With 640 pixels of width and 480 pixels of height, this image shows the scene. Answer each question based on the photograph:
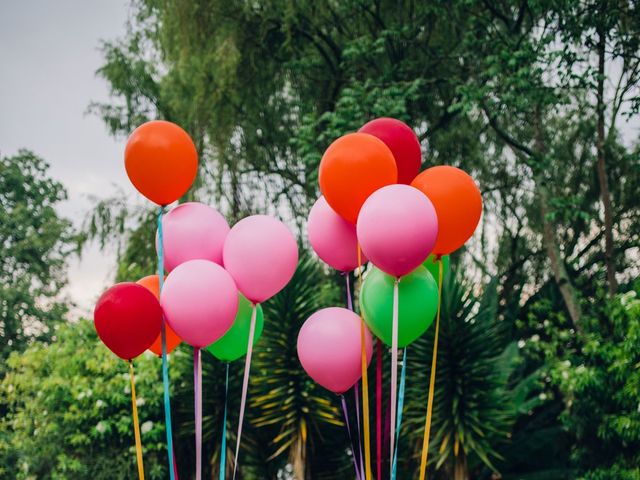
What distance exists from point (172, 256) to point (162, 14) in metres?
7.24

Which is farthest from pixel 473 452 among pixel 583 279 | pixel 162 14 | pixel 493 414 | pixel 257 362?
pixel 162 14

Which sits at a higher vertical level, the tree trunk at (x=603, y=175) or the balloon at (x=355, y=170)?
the tree trunk at (x=603, y=175)

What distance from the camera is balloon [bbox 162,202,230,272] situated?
3.69 meters

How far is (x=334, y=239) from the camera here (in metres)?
3.81

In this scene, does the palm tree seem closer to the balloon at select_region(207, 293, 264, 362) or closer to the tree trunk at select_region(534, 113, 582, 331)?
the tree trunk at select_region(534, 113, 582, 331)

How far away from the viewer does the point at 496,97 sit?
349 inches

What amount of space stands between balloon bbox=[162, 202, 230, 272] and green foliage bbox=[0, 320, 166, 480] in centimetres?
445

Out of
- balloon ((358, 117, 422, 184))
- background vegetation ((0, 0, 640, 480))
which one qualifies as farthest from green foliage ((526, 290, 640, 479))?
balloon ((358, 117, 422, 184))

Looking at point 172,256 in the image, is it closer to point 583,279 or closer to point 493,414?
point 493,414

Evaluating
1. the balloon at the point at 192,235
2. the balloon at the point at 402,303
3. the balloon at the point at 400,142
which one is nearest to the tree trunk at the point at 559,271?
the balloon at the point at 400,142

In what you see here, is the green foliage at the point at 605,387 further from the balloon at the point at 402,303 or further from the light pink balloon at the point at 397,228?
the light pink balloon at the point at 397,228

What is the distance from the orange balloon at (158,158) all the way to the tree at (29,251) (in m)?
15.1

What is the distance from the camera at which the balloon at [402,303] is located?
3.45 meters

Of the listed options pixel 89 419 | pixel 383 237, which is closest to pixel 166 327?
pixel 383 237
